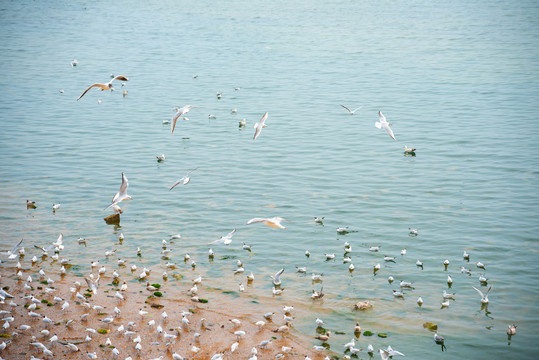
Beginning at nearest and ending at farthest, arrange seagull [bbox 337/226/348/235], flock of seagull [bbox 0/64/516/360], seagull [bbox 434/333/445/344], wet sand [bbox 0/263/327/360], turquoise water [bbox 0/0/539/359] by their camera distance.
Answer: wet sand [bbox 0/263/327/360] < flock of seagull [bbox 0/64/516/360] < seagull [bbox 434/333/445/344] < turquoise water [bbox 0/0/539/359] < seagull [bbox 337/226/348/235]

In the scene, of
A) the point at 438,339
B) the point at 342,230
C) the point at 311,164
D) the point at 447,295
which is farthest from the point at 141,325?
the point at 311,164

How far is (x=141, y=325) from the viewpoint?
14.2 meters

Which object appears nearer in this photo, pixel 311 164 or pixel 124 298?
pixel 124 298

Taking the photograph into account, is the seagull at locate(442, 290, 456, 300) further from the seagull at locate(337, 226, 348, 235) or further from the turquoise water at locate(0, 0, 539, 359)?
the seagull at locate(337, 226, 348, 235)

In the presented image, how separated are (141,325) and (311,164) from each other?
14.6 meters

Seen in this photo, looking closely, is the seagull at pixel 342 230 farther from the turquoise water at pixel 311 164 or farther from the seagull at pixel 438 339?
the seagull at pixel 438 339

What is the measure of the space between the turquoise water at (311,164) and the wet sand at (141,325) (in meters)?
0.95

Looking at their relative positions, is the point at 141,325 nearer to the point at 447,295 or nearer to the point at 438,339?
the point at 438,339

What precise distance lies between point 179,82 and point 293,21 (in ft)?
103

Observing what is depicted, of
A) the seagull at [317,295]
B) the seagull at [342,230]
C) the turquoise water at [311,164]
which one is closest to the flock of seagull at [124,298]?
the seagull at [317,295]

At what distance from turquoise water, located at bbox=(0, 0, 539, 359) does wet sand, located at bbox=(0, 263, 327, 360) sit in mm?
955

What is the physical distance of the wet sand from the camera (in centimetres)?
1316

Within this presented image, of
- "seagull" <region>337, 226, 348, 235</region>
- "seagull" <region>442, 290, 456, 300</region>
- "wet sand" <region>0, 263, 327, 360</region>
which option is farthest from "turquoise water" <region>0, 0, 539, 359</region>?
"wet sand" <region>0, 263, 327, 360</region>

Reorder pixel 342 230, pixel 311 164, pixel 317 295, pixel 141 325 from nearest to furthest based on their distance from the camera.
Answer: pixel 141 325
pixel 317 295
pixel 342 230
pixel 311 164
